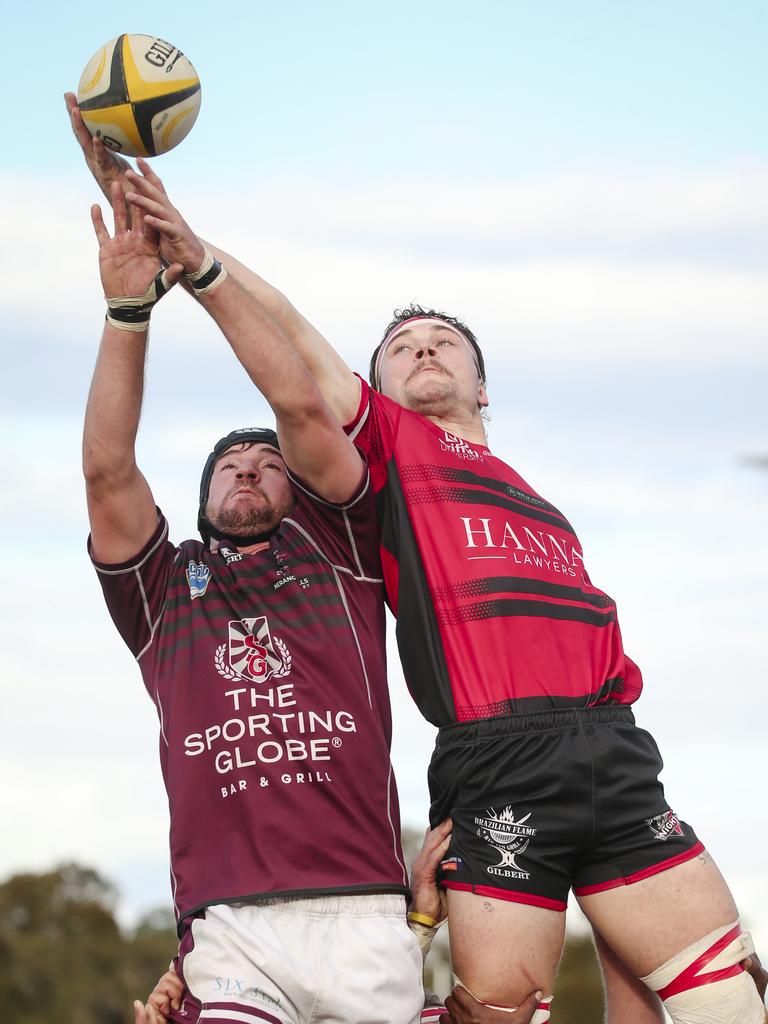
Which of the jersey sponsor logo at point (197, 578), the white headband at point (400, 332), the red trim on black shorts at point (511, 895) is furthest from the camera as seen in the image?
the white headband at point (400, 332)

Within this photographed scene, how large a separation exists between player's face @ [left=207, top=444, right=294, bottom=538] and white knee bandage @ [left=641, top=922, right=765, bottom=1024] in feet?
8.69

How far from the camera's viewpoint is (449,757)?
603 centimetres

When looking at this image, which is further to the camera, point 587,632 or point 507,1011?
point 587,632

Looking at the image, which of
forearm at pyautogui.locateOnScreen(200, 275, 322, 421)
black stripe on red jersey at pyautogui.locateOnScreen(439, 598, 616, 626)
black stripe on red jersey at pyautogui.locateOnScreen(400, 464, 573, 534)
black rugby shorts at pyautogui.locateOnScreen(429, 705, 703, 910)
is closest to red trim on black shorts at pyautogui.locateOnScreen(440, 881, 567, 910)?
black rugby shorts at pyautogui.locateOnScreen(429, 705, 703, 910)

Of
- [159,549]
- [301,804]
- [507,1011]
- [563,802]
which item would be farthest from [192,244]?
[507,1011]

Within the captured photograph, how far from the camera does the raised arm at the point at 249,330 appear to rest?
19.2 ft

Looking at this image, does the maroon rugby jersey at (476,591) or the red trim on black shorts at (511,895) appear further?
the maroon rugby jersey at (476,591)

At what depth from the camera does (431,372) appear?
7.04m

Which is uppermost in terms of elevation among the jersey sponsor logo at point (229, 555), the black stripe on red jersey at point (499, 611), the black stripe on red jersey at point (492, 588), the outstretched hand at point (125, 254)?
the outstretched hand at point (125, 254)

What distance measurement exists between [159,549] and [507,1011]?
2487 mm

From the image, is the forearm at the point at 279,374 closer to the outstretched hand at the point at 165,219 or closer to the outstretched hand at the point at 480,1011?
the outstretched hand at the point at 165,219

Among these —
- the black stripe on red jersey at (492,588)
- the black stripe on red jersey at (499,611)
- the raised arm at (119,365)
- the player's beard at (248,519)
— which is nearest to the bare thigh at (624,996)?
the black stripe on red jersey at (499,611)

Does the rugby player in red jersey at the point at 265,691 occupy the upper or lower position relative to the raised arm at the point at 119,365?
lower

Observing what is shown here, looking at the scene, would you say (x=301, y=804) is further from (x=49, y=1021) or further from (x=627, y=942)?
(x=49, y=1021)
